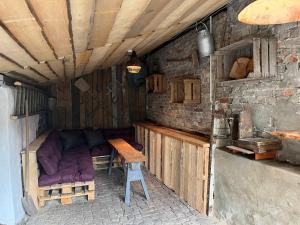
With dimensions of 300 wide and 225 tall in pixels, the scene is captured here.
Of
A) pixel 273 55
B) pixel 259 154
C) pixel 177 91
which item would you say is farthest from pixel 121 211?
pixel 273 55

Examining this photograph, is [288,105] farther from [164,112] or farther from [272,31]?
[164,112]

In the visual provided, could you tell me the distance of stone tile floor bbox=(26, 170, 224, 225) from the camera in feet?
10.7

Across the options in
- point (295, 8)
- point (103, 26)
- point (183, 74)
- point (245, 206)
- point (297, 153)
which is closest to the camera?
point (295, 8)

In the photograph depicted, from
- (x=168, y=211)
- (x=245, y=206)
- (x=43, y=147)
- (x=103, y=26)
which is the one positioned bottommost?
(x=168, y=211)

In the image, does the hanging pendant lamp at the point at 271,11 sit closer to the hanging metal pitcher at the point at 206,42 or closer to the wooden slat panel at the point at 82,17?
the wooden slat panel at the point at 82,17

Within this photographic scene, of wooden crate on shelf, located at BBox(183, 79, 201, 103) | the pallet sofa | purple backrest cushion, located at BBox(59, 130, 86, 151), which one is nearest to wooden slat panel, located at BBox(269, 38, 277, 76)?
wooden crate on shelf, located at BBox(183, 79, 201, 103)

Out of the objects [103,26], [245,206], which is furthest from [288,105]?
[103,26]

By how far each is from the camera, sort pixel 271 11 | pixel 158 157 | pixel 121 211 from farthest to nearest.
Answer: pixel 158 157 → pixel 121 211 → pixel 271 11

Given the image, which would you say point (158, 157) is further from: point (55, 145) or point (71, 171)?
point (55, 145)

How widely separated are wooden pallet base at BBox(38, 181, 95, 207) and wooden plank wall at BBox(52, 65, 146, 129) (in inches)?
116

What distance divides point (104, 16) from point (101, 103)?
5153mm

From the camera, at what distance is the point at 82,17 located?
1.62 m

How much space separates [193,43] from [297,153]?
247 cm

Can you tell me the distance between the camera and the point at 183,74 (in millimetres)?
4637
